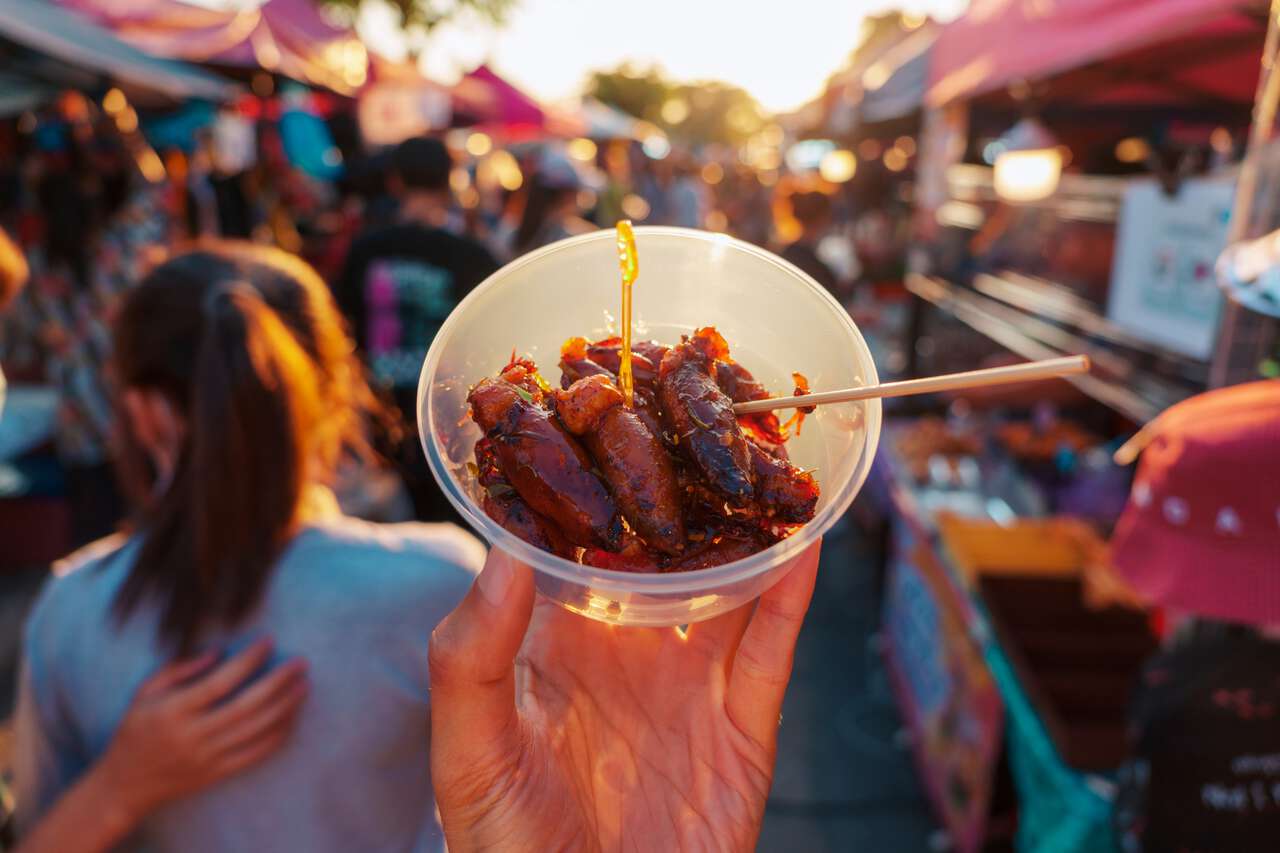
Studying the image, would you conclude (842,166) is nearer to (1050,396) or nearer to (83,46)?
(1050,396)

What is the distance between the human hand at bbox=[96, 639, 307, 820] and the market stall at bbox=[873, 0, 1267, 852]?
2.49 m

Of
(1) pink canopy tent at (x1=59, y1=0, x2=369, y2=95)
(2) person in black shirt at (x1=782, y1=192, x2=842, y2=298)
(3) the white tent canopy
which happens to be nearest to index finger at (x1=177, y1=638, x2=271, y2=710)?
(2) person in black shirt at (x1=782, y1=192, x2=842, y2=298)

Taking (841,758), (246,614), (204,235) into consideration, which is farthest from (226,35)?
(841,758)

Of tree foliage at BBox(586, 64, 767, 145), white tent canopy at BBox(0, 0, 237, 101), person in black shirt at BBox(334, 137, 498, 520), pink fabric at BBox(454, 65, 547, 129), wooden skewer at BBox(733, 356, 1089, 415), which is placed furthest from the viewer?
tree foliage at BBox(586, 64, 767, 145)

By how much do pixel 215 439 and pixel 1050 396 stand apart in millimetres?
5317

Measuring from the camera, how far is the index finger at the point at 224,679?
1.38 metres

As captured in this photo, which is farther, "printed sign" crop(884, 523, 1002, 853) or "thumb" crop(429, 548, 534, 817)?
"printed sign" crop(884, 523, 1002, 853)

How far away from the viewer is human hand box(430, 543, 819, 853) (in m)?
0.94

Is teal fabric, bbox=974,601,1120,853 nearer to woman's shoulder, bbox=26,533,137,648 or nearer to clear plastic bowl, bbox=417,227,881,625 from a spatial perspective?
clear plastic bowl, bbox=417,227,881,625

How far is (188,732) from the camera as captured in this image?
1.36 meters

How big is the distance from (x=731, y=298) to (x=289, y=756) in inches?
48.4

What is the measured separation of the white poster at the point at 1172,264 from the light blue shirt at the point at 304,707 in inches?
106

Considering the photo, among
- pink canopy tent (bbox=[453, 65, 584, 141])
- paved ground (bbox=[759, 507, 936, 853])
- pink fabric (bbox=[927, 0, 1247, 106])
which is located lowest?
paved ground (bbox=[759, 507, 936, 853])

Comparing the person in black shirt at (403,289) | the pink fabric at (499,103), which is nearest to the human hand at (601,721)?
the person in black shirt at (403,289)
